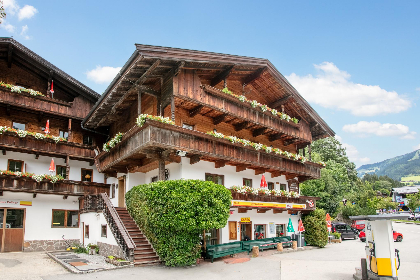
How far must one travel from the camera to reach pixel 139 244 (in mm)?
17562

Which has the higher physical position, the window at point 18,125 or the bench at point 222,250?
the window at point 18,125

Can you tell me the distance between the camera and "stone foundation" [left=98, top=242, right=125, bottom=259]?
677 inches

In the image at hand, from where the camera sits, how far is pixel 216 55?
792 inches

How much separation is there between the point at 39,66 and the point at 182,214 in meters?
16.9

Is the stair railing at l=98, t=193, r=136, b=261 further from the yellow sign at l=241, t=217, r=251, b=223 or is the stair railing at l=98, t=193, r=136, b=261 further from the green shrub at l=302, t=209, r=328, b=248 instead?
the green shrub at l=302, t=209, r=328, b=248

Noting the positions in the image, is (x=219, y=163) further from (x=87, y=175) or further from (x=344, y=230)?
(x=344, y=230)

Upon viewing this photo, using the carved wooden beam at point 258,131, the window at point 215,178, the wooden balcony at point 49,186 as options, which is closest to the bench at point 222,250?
the window at point 215,178

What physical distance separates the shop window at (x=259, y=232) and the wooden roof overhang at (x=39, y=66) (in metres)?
15.3

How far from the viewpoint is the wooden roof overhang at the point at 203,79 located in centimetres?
1802

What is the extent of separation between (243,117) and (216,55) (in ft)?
14.2

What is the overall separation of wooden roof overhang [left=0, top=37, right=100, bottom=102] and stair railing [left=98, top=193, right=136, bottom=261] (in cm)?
993

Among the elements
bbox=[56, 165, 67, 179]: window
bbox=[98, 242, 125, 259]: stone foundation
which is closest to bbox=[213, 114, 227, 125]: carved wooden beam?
bbox=[98, 242, 125, 259]: stone foundation

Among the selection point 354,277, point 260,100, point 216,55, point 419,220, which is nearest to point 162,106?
point 216,55

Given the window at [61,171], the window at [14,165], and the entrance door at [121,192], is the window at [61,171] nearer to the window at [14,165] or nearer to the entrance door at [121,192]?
the window at [14,165]
